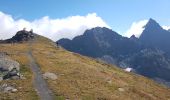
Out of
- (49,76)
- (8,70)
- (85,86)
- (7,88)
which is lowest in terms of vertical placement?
(7,88)

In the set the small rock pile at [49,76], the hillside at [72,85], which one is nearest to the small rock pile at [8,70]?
the hillside at [72,85]

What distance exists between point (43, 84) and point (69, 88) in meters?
7.09

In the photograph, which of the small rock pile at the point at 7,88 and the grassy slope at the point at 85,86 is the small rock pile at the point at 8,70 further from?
the grassy slope at the point at 85,86

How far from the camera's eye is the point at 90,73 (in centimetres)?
11644

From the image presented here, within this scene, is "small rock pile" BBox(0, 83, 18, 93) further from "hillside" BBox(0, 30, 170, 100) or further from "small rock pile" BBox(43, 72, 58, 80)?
"small rock pile" BBox(43, 72, 58, 80)

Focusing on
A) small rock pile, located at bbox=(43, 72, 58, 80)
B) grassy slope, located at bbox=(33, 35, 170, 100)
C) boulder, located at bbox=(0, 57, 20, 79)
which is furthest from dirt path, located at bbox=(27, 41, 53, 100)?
boulder, located at bbox=(0, 57, 20, 79)

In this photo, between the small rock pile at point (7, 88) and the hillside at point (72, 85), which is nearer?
the hillside at point (72, 85)

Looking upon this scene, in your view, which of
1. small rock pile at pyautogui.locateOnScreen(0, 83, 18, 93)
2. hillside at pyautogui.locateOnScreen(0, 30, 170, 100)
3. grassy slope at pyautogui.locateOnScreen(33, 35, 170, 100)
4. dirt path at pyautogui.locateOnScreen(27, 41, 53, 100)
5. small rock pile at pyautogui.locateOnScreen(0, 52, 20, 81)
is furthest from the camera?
small rock pile at pyautogui.locateOnScreen(0, 52, 20, 81)

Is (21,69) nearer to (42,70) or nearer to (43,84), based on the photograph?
(42,70)

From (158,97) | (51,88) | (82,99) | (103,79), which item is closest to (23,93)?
(51,88)

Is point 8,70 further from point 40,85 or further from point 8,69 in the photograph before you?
point 40,85

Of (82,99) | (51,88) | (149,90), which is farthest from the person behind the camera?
(149,90)

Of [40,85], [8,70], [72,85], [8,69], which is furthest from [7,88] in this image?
[8,69]

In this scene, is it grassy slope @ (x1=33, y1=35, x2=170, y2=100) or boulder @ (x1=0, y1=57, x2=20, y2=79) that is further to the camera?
boulder @ (x1=0, y1=57, x2=20, y2=79)
